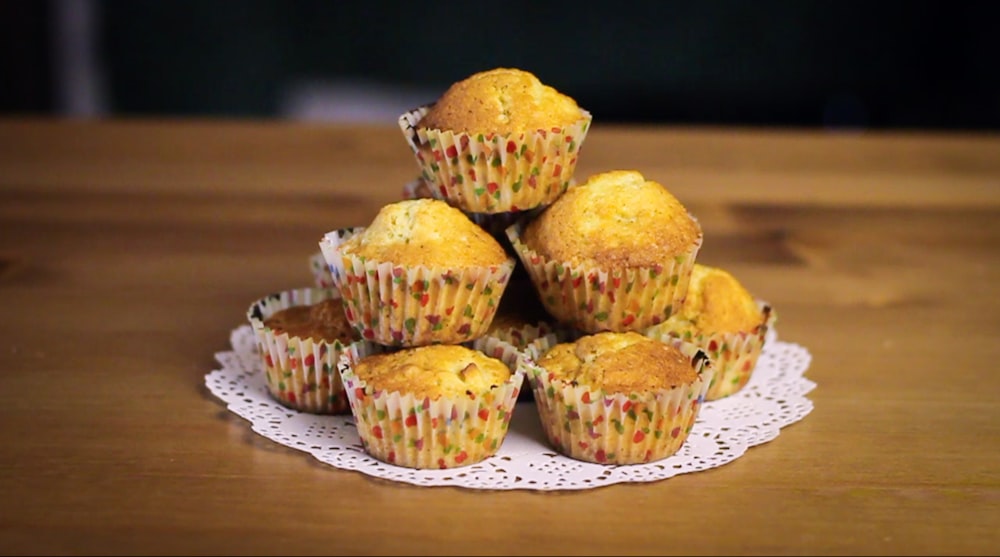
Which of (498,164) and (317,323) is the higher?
(498,164)

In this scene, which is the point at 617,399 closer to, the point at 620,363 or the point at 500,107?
the point at 620,363

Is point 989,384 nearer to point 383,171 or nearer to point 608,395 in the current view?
point 608,395

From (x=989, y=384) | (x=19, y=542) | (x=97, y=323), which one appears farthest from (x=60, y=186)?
(x=989, y=384)

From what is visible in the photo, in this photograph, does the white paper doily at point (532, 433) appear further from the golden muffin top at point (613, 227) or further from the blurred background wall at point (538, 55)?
the blurred background wall at point (538, 55)

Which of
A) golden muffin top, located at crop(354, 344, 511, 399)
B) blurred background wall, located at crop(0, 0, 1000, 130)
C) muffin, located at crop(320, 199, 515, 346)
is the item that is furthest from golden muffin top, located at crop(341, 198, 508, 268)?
blurred background wall, located at crop(0, 0, 1000, 130)

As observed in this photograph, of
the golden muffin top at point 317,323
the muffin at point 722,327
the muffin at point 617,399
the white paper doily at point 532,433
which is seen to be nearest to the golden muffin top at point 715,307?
the muffin at point 722,327

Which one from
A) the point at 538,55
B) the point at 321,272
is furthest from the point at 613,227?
the point at 538,55
